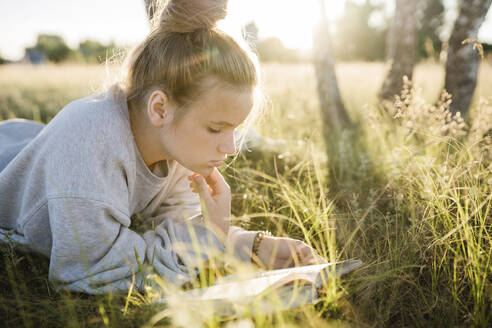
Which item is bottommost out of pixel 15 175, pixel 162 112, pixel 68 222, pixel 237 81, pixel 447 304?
pixel 447 304

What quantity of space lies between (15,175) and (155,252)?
917 millimetres

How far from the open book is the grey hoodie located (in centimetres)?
22

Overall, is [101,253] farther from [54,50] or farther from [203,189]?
[54,50]

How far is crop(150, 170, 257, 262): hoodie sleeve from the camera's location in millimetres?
1864

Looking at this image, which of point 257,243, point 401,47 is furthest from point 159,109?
point 401,47

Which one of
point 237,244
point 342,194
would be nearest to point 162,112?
point 237,244

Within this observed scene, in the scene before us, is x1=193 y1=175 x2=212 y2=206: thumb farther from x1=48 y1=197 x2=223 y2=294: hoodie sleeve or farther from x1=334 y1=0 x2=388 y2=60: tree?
x1=334 y1=0 x2=388 y2=60: tree

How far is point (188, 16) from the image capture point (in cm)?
162

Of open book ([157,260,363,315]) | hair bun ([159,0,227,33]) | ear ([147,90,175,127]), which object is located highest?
hair bun ([159,0,227,33])

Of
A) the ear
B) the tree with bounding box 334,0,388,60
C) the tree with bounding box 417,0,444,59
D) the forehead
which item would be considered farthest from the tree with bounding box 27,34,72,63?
the forehead

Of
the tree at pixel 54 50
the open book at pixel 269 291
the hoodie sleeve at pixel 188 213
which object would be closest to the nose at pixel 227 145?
the hoodie sleeve at pixel 188 213

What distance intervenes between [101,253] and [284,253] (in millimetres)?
908

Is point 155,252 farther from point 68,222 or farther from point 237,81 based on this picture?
point 237,81

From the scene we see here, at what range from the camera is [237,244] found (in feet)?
6.19
